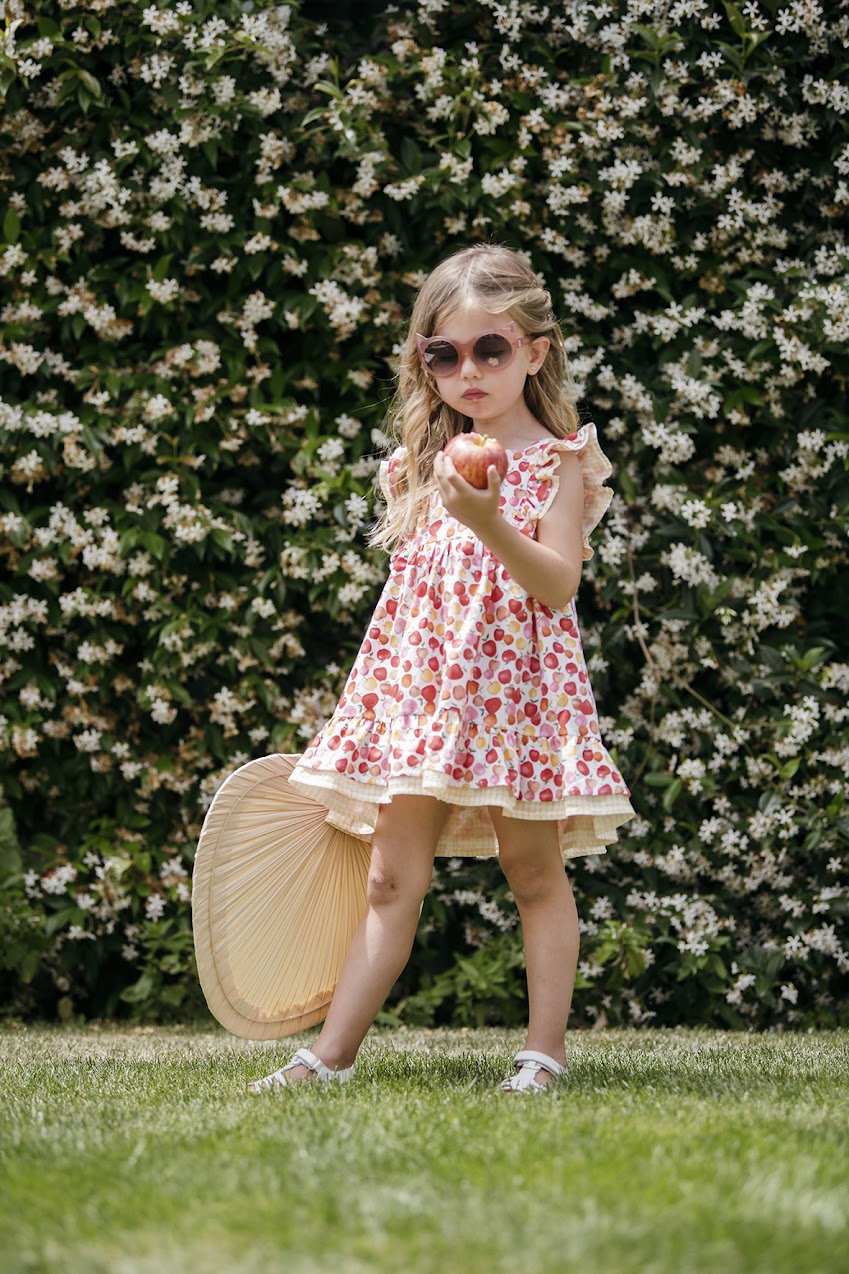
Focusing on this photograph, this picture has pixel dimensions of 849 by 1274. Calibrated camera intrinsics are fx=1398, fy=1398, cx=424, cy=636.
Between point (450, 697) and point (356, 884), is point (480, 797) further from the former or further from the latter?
point (356, 884)

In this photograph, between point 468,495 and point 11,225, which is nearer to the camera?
point 468,495

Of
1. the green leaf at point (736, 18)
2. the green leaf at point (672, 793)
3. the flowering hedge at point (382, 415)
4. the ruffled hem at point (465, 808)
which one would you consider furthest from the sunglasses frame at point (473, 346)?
the green leaf at point (736, 18)

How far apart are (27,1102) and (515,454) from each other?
1.36 metres

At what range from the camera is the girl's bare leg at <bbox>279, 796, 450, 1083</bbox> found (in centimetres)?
232

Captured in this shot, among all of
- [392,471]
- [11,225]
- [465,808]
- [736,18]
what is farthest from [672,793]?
[11,225]

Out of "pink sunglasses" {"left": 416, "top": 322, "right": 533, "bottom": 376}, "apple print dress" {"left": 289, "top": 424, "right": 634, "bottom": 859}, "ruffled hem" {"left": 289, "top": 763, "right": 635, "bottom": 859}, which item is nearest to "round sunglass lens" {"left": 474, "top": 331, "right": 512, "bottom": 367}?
"pink sunglasses" {"left": 416, "top": 322, "right": 533, "bottom": 376}

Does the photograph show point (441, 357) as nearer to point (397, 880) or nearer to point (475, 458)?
point (475, 458)

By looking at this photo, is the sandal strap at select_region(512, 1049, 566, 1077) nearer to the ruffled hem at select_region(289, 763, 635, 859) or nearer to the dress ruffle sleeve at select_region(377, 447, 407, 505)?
the ruffled hem at select_region(289, 763, 635, 859)

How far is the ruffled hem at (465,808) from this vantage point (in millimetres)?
2289

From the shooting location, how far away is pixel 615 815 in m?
2.40

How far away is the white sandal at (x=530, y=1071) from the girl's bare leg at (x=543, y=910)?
0.18 feet

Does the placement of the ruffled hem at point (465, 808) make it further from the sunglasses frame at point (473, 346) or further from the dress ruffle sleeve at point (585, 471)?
the sunglasses frame at point (473, 346)

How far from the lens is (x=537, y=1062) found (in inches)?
91.4

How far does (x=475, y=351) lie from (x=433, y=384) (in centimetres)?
27
